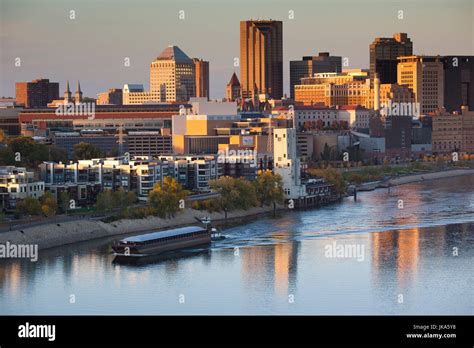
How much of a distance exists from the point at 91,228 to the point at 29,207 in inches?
51.4

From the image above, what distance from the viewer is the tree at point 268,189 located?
29.5 meters

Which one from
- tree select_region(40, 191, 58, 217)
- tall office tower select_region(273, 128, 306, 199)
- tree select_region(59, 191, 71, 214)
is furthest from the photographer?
tall office tower select_region(273, 128, 306, 199)

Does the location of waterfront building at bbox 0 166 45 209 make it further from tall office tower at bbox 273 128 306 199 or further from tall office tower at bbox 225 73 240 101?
tall office tower at bbox 225 73 240 101

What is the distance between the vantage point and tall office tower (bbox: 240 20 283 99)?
230ft

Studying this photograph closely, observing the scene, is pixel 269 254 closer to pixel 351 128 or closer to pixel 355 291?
pixel 355 291

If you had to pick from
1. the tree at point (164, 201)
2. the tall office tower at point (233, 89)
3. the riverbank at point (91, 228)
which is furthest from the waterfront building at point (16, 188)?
the tall office tower at point (233, 89)

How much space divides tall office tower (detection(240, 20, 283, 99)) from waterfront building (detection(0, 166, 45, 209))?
141 ft

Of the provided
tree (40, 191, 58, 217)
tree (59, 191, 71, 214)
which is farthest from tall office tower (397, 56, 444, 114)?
tree (40, 191, 58, 217)

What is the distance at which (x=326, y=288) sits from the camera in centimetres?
1834

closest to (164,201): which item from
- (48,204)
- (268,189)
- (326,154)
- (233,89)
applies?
(48,204)

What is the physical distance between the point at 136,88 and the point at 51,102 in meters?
11.0

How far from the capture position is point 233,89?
66375mm

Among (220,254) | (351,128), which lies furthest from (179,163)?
(351,128)

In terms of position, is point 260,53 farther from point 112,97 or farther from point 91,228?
point 91,228
